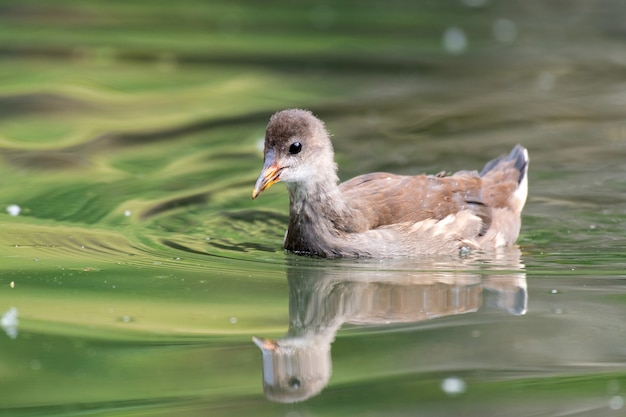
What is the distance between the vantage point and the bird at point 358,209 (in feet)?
25.1

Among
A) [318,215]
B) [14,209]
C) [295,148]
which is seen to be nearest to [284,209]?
[318,215]

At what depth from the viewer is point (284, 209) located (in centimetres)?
915

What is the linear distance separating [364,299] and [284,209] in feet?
7.81

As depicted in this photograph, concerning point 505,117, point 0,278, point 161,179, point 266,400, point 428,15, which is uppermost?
point 428,15

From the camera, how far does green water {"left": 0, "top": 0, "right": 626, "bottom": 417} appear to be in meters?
5.56

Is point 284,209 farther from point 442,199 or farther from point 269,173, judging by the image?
point 269,173

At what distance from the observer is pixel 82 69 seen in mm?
12477

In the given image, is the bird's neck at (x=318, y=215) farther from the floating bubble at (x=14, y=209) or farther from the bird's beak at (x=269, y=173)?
the floating bubble at (x=14, y=209)

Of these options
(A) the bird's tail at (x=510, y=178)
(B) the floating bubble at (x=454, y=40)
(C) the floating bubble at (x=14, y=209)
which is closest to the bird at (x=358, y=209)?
(A) the bird's tail at (x=510, y=178)

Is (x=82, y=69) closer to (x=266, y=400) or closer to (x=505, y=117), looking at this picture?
(x=505, y=117)

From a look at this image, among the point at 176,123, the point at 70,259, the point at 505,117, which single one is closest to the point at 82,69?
the point at 176,123

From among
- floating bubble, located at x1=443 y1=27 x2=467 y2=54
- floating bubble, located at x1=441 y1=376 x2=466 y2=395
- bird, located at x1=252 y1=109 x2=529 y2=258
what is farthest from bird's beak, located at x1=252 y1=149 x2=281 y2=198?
floating bubble, located at x1=443 y1=27 x2=467 y2=54

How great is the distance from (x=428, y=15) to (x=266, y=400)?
1037 centimetres

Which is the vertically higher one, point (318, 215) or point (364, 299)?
point (318, 215)
